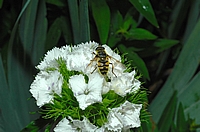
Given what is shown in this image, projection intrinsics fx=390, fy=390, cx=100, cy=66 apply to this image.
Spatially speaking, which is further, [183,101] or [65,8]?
[183,101]

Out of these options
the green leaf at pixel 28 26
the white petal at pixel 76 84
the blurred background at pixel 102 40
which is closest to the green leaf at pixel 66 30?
the blurred background at pixel 102 40

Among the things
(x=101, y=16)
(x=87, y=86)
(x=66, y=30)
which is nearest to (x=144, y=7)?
(x=101, y=16)

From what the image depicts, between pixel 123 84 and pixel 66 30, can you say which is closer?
pixel 123 84

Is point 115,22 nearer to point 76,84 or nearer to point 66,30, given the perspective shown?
point 66,30

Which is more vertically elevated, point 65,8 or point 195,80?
point 65,8

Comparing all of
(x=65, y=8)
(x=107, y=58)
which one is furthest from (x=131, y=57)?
(x=107, y=58)

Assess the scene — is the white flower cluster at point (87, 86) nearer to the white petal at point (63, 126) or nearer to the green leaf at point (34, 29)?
the white petal at point (63, 126)

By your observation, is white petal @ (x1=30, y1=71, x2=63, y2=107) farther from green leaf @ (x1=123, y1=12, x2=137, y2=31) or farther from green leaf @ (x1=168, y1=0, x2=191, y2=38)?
green leaf @ (x1=168, y1=0, x2=191, y2=38)

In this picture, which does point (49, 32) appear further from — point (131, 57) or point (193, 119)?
point (193, 119)
